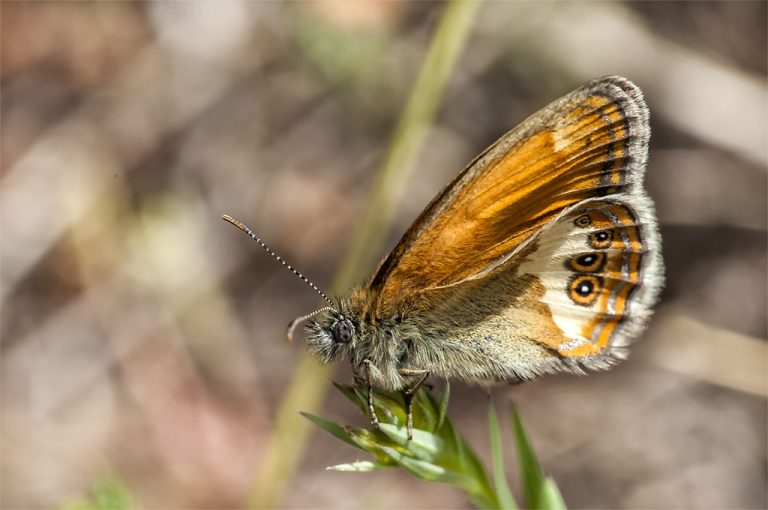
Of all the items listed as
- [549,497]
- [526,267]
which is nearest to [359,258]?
[526,267]

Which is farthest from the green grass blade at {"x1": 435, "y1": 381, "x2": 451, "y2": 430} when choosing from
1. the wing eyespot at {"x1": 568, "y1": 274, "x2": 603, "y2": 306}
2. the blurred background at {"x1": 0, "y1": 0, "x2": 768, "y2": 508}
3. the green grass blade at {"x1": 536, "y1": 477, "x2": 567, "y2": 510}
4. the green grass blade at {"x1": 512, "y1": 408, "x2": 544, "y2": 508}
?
the blurred background at {"x1": 0, "y1": 0, "x2": 768, "y2": 508}

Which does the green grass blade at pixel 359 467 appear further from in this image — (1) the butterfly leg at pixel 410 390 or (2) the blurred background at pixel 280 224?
(2) the blurred background at pixel 280 224

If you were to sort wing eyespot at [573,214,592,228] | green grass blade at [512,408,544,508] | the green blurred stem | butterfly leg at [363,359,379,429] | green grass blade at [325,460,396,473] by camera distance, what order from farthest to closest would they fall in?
the green blurred stem → wing eyespot at [573,214,592,228] → butterfly leg at [363,359,379,429] → green grass blade at [512,408,544,508] → green grass blade at [325,460,396,473]

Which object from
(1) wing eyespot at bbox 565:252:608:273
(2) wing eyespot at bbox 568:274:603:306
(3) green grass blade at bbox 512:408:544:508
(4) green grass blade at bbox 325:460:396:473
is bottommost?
(4) green grass blade at bbox 325:460:396:473

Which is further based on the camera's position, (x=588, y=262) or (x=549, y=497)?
(x=588, y=262)

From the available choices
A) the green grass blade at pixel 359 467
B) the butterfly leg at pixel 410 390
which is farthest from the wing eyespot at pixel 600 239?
the green grass blade at pixel 359 467

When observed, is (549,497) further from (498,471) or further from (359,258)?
(359,258)

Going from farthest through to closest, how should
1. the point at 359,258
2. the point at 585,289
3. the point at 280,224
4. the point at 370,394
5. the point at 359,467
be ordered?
the point at 280,224 < the point at 359,258 < the point at 585,289 < the point at 370,394 < the point at 359,467

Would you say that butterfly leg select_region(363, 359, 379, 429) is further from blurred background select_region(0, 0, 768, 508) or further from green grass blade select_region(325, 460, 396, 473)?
blurred background select_region(0, 0, 768, 508)
